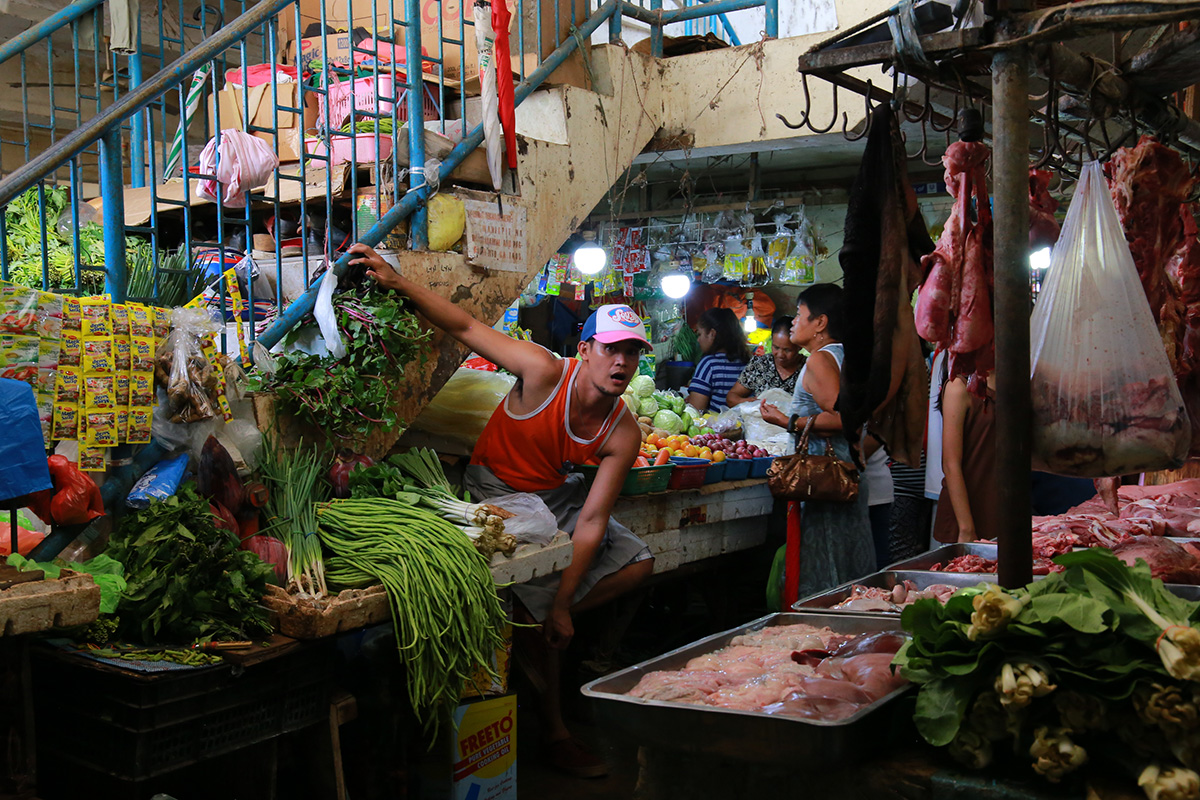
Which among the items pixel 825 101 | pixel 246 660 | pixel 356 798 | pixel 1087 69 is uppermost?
pixel 825 101

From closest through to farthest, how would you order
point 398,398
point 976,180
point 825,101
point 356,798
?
point 976,180 < point 356,798 < point 398,398 < point 825,101

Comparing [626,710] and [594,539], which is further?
[594,539]

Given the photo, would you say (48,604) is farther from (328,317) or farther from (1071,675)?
(1071,675)

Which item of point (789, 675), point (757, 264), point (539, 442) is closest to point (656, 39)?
point (539, 442)

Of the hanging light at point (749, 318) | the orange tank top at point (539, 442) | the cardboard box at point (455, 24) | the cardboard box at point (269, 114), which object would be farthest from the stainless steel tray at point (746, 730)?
the hanging light at point (749, 318)

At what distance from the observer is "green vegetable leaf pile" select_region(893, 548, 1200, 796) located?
177 cm

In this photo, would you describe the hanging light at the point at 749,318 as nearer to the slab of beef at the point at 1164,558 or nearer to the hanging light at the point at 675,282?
the hanging light at the point at 675,282

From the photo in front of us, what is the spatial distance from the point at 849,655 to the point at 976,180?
1.37 meters

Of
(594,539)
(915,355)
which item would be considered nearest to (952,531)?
(594,539)

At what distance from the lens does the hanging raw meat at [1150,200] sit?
328 centimetres

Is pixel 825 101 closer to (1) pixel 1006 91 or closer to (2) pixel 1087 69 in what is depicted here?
(2) pixel 1087 69

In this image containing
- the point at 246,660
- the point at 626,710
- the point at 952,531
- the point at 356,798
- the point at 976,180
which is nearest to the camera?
the point at 626,710

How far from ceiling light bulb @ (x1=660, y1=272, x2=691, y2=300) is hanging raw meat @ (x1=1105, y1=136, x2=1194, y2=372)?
282 inches

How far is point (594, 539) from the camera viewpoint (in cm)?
468
